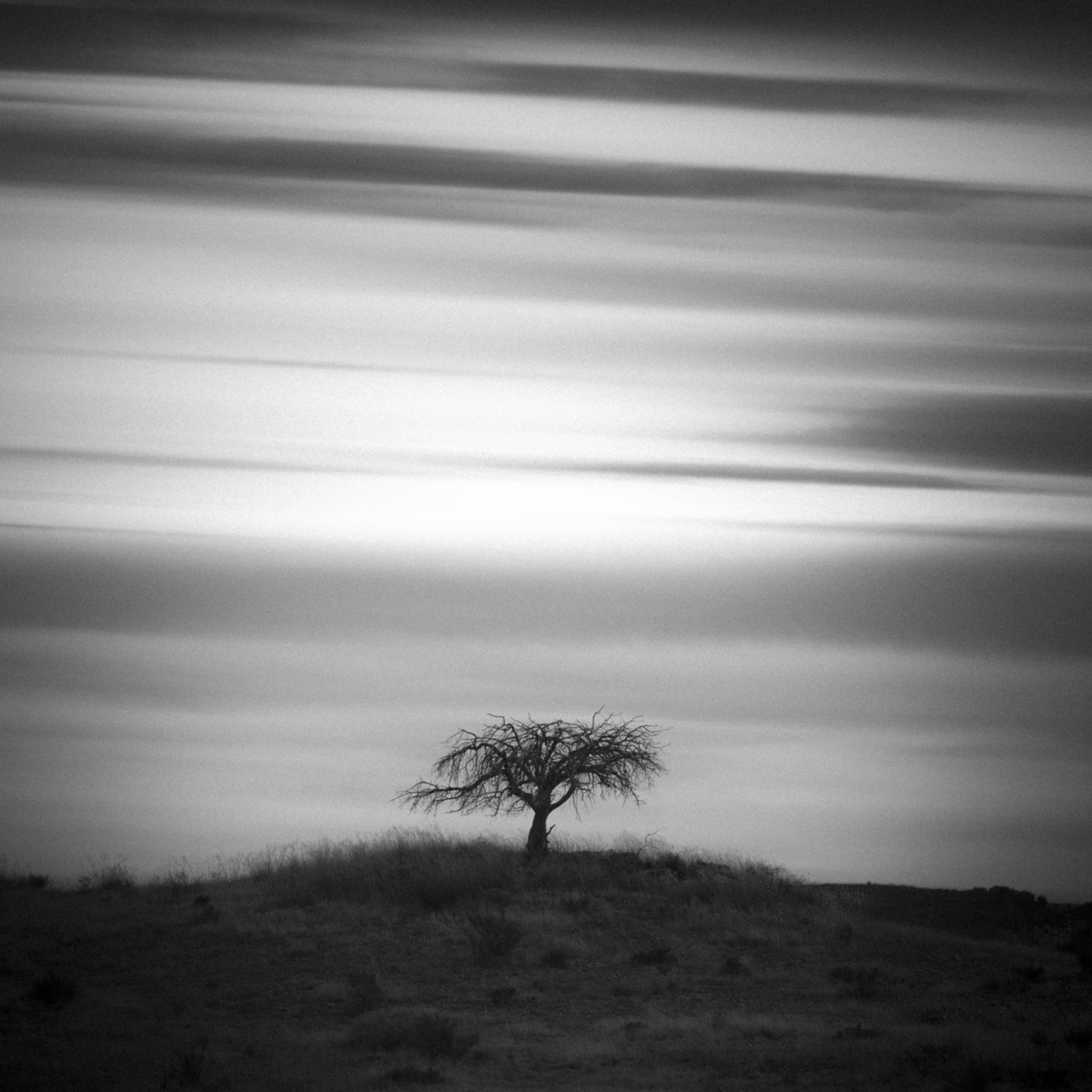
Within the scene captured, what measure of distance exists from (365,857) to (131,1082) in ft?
50.1

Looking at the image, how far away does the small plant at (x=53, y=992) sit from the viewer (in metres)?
21.9

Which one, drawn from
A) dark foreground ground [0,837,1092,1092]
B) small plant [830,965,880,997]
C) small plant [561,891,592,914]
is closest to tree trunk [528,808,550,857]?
dark foreground ground [0,837,1092,1092]

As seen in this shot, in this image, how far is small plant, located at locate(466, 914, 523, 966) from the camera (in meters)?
26.0

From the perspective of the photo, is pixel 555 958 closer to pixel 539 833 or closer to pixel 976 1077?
pixel 539 833

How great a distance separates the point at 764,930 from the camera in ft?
95.3

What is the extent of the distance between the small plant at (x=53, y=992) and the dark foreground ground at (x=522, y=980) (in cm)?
5

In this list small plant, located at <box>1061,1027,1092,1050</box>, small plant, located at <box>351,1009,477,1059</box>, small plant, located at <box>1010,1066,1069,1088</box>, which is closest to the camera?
small plant, located at <box>1010,1066,1069,1088</box>

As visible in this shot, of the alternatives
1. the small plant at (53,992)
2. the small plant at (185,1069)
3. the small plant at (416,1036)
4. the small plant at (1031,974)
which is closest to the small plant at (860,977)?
the small plant at (1031,974)

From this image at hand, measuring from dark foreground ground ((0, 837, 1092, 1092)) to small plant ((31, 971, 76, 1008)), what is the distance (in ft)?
0.17

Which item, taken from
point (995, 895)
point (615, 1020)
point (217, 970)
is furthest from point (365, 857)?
point (995, 895)

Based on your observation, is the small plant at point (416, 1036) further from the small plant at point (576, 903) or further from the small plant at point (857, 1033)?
the small plant at point (576, 903)

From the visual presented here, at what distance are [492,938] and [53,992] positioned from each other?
8.33m

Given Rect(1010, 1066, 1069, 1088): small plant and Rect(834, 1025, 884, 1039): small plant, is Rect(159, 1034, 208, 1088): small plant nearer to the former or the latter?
Rect(834, 1025, 884, 1039): small plant

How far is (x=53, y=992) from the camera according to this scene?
72.3 feet
